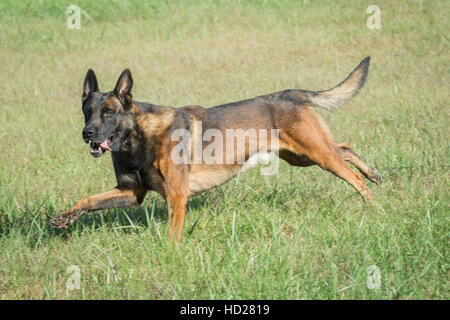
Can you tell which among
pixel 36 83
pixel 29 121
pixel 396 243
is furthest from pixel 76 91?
pixel 396 243

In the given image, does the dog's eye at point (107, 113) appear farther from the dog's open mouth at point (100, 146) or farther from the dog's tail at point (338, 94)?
the dog's tail at point (338, 94)

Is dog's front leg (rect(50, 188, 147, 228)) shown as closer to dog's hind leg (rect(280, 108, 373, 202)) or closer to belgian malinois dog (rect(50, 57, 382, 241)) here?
belgian malinois dog (rect(50, 57, 382, 241))

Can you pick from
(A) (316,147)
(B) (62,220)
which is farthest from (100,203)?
(A) (316,147)

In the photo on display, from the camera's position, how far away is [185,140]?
460 cm

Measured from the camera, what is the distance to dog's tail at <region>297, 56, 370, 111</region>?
5.01 meters

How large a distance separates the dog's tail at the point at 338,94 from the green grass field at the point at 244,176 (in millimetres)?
831

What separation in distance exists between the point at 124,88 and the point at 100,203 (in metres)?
1.00

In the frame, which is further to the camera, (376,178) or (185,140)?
(376,178)

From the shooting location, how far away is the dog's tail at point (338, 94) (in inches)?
197

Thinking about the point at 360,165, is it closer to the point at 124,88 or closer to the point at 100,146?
the point at 124,88

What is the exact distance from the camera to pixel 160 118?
458cm

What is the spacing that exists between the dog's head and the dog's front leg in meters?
0.41

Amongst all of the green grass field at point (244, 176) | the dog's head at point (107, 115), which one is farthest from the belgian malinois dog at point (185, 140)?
the green grass field at point (244, 176)

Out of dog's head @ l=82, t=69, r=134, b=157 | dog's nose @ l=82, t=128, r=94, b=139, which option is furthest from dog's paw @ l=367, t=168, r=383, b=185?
dog's nose @ l=82, t=128, r=94, b=139
